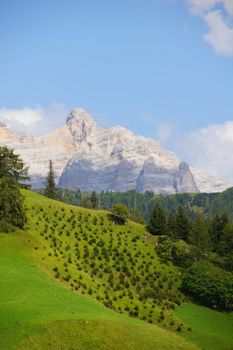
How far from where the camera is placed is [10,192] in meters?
58.8

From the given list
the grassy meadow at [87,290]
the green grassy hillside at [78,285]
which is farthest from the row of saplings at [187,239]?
the green grassy hillside at [78,285]

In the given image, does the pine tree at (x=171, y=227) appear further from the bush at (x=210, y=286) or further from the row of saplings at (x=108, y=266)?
the bush at (x=210, y=286)

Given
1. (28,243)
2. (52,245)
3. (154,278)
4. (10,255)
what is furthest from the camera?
(154,278)

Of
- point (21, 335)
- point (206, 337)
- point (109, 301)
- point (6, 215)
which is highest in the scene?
point (6, 215)

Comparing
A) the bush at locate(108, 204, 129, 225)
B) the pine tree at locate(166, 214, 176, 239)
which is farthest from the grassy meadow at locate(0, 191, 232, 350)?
the pine tree at locate(166, 214, 176, 239)

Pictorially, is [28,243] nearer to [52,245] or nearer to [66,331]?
[52,245]

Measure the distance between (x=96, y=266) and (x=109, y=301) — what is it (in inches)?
697

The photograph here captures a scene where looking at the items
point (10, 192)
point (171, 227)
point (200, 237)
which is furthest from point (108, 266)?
point (171, 227)

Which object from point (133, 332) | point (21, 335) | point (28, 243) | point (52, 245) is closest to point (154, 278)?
point (52, 245)

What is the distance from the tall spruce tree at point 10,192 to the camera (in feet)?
190

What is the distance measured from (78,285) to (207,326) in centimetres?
1987

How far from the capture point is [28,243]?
57281 mm

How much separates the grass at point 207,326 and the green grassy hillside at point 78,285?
9.51 ft

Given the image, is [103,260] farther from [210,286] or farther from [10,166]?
[10,166]
